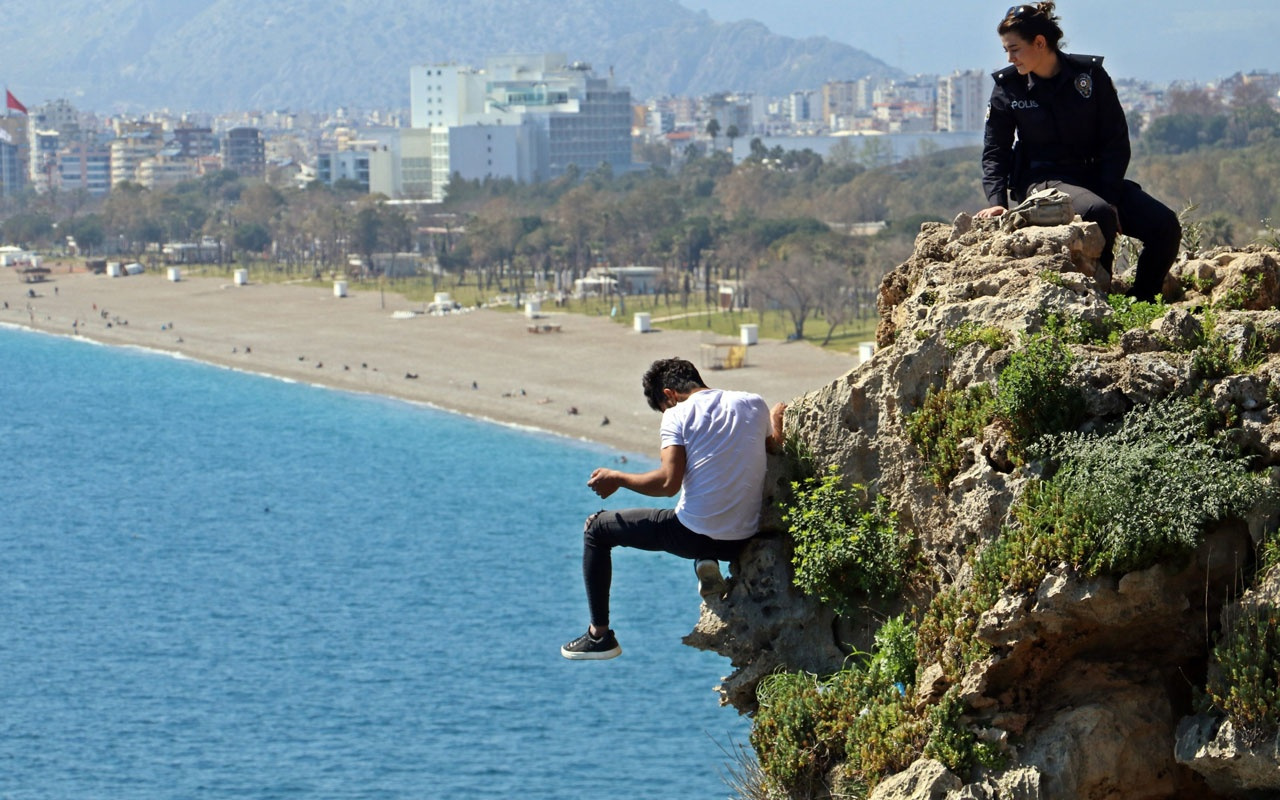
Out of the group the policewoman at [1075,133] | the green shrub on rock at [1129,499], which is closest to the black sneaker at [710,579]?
the green shrub on rock at [1129,499]

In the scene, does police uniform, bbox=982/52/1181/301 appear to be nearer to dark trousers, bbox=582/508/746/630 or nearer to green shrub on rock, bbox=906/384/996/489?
green shrub on rock, bbox=906/384/996/489

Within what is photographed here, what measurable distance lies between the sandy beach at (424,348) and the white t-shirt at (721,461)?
43.7 m

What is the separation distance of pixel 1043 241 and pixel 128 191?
16587 cm

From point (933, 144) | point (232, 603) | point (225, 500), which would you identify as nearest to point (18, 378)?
point (225, 500)

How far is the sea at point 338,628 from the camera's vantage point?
2895 centimetres

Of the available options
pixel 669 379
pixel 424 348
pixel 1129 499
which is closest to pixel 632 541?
pixel 669 379

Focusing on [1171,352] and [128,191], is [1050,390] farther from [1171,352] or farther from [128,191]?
[128,191]

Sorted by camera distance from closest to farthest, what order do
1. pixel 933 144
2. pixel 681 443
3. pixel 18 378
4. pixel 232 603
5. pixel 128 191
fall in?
pixel 681 443 → pixel 232 603 → pixel 18 378 → pixel 128 191 → pixel 933 144

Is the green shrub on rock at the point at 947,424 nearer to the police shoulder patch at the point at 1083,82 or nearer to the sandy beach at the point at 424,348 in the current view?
the police shoulder patch at the point at 1083,82

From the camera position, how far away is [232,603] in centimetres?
3988

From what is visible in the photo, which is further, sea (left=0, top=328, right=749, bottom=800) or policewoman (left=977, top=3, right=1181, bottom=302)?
sea (left=0, top=328, right=749, bottom=800)

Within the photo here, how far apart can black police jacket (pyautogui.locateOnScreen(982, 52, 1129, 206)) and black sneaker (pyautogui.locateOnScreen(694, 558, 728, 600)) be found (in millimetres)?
2272

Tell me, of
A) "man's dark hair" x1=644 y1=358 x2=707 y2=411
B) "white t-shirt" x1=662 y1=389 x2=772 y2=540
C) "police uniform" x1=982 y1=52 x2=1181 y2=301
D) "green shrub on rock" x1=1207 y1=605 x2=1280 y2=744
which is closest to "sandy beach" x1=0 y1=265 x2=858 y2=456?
"man's dark hair" x1=644 y1=358 x2=707 y2=411

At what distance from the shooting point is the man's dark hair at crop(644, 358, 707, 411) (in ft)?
26.2
